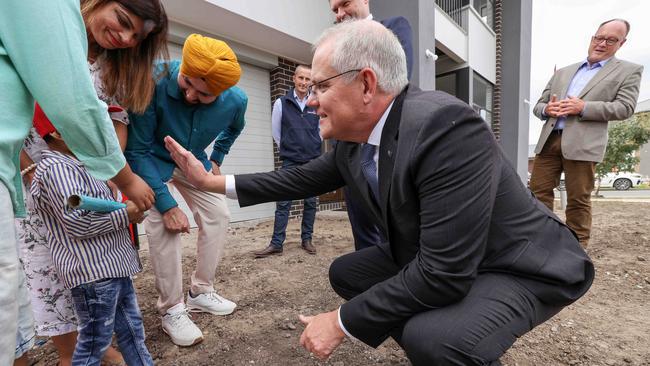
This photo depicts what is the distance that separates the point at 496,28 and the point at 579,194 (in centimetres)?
823

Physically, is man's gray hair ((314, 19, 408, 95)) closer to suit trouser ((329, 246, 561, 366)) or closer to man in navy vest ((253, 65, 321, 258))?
suit trouser ((329, 246, 561, 366))

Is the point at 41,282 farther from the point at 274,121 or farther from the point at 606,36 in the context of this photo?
the point at 606,36

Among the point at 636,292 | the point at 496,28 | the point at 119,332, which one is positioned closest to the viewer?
the point at 119,332

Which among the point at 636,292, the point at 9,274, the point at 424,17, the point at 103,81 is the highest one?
the point at 424,17

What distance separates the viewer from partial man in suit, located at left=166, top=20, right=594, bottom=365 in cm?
104

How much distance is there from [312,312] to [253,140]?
3.80 m

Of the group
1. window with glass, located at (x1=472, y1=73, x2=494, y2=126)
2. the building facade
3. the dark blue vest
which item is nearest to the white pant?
the dark blue vest

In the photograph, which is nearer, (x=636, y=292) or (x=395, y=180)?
(x=395, y=180)

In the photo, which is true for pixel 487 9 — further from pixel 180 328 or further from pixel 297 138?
pixel 180 328

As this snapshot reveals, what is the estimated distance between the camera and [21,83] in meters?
0.67

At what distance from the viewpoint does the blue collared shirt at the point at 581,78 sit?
111 inches

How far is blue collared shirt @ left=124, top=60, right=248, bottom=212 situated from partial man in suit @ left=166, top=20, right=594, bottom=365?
83 centimetres

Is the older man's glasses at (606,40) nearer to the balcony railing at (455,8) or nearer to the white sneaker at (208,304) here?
the white sneaker at (208,304)

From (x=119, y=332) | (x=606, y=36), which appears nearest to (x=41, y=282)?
(x=119, y=332)
